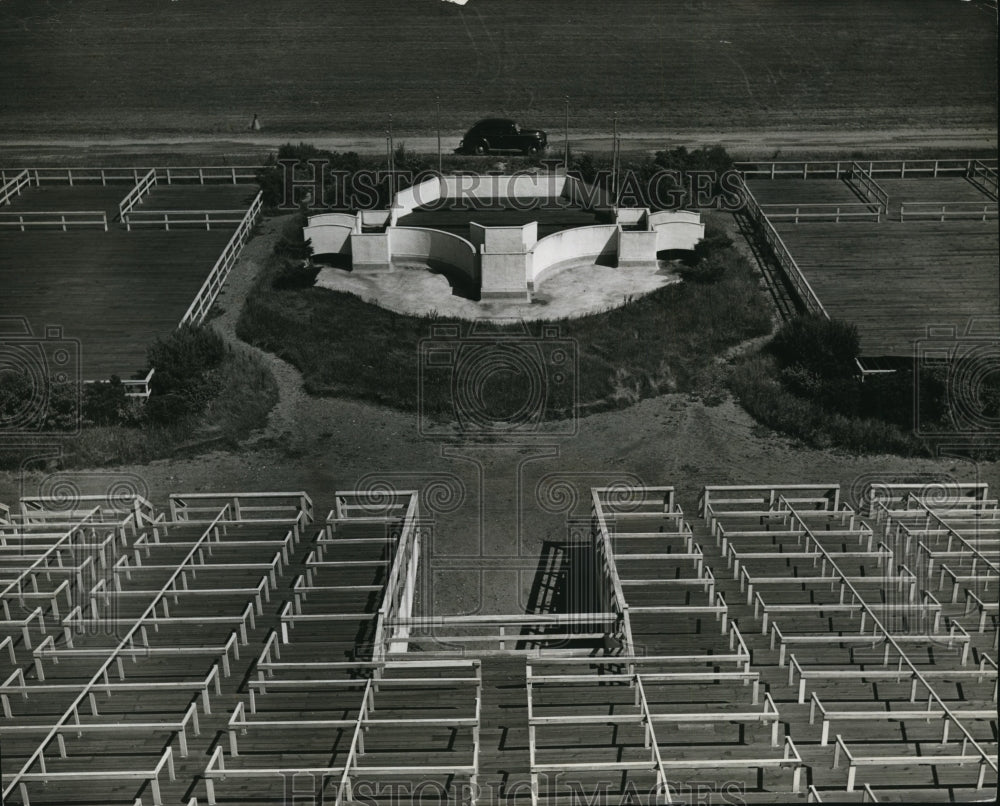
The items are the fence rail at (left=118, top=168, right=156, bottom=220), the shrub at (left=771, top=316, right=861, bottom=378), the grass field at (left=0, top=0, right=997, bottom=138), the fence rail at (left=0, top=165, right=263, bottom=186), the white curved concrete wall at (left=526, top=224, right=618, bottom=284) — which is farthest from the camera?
the grass field at (left=0, top=0, right=997, bottom=138)

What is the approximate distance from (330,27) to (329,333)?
47578 mm

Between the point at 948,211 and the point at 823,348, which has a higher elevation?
the point at 948,211

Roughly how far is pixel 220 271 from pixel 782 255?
1930cm

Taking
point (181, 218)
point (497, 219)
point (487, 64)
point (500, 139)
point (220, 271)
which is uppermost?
point (487, 64)

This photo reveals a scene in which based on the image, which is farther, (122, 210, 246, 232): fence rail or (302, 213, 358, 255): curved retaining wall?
(122, 210, 246, 232): fence rail

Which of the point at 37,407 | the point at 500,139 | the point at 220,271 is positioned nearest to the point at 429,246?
the point at 220,271

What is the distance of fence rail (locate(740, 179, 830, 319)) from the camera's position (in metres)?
31.5

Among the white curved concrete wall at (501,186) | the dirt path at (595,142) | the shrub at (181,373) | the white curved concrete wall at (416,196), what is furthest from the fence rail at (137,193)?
the shrub at (181,373)

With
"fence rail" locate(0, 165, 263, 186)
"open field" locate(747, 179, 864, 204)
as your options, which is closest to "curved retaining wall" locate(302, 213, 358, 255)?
→ "fence rail" locate(0, 165, 263, 186)

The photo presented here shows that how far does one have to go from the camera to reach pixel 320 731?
531 inches

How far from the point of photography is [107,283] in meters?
33.2

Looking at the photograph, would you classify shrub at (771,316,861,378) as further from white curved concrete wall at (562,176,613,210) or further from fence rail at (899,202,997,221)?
white curved concrete wall at (562,176,613,210)

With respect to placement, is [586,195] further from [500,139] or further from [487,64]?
[487,64]

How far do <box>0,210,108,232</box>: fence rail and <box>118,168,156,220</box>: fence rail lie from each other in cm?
70
